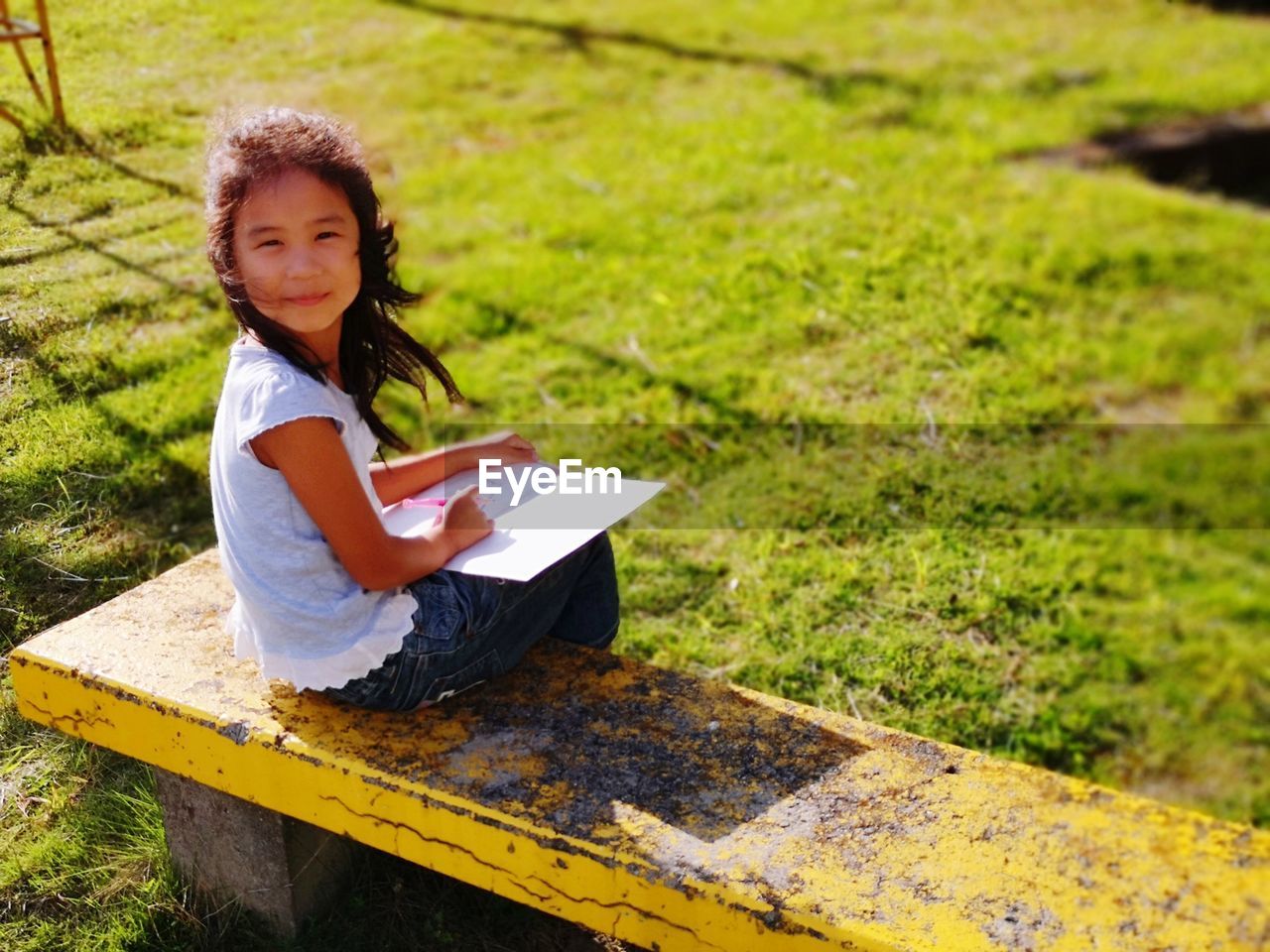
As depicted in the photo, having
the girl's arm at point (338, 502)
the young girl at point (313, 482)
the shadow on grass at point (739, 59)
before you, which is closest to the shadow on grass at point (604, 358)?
the shadow on grass at point (739, 59)

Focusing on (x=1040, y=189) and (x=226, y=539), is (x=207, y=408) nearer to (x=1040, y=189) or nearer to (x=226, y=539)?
(x=226, y=539)

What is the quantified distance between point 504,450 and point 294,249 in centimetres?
58

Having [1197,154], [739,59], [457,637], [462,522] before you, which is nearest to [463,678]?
[457,637]

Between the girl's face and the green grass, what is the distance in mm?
570

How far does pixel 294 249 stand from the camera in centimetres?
208

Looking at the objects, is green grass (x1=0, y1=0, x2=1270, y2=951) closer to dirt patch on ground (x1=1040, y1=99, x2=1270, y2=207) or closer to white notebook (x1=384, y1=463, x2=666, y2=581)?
dirt patch on ground (x1=1040, y1=99, x2=1270, y2=207)

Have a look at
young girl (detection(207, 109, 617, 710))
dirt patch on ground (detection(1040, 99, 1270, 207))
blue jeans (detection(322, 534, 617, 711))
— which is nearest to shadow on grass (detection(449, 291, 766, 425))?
blue jeans (detection(322, 534, 617, 711))

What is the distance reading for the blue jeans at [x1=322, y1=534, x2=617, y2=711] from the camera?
2.10 metres

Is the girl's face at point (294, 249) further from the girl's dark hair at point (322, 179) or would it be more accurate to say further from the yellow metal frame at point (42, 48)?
the yellow metal frame at point (42, 48)

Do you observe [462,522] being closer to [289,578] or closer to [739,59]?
[289,578]

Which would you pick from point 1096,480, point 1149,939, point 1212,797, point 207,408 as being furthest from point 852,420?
point 1149,939

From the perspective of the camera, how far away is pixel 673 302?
458 cm

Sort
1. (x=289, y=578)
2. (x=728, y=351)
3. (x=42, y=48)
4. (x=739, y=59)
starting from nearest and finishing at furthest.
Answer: (x=289, y=578) < (x=42, y=48) < (x=728, y=351) < (x=739, y=59)

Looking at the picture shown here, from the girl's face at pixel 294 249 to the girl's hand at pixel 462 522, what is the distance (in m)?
0.35
